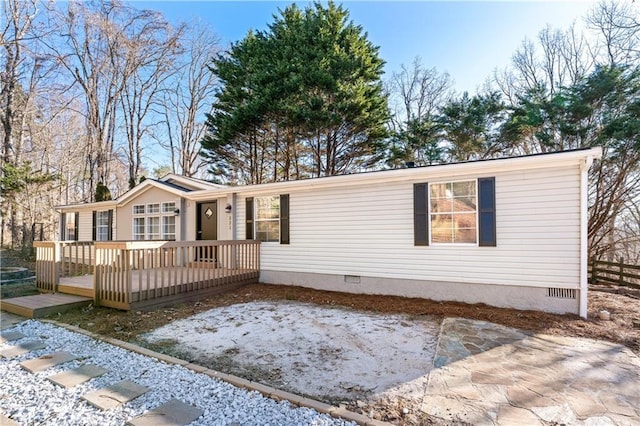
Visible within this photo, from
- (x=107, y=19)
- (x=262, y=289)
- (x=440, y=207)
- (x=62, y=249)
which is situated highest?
(x=107, y=19)

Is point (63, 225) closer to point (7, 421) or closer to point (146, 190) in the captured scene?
point (146, 190)

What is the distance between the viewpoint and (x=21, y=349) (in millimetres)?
3688

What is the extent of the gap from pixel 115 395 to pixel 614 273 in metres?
12.1

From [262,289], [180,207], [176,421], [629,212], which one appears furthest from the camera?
[629,212]

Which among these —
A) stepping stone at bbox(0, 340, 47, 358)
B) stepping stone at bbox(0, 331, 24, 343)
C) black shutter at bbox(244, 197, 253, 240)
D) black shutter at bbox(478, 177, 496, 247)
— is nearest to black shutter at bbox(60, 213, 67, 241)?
black shutter at bbox(244, 197, 253, 240)

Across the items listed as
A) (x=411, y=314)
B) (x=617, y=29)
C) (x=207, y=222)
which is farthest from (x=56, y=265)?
(x=617, y=29)

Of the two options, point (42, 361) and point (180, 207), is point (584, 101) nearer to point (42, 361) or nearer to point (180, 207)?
point (180, 207)

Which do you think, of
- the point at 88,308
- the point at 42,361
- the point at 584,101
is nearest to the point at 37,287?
the point at 88,308

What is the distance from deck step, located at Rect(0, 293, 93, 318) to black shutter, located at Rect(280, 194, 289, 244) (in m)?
4.15

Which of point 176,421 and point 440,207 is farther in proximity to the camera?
point 440,207

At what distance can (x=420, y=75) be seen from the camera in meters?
17.8

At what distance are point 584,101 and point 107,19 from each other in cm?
2275

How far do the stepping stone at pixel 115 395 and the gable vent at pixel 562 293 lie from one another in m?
6.18

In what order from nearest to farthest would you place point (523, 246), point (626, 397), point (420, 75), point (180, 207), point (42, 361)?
point (626, 397)
point (42, 361)
point (523, 246)
point (180, 207)
point (420, 75)
